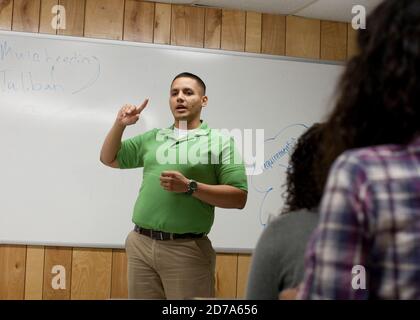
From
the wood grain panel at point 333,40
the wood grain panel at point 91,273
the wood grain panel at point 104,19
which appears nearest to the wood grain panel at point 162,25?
the wood grain panel at point 104,19

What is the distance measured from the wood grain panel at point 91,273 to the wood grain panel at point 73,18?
37.8 inches

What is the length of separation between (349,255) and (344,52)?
2563 mm

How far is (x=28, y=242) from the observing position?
2.56 metres

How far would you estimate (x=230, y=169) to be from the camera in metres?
1.88

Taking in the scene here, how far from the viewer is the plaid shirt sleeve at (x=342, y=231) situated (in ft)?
1.75

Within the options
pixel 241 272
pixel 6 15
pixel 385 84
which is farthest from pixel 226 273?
pixel 385 84

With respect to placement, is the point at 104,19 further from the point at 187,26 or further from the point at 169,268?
the point at 169,268

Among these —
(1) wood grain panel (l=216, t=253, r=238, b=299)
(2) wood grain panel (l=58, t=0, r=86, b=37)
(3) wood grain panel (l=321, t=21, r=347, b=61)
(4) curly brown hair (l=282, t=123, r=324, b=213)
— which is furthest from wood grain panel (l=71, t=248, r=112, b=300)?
(4) curly brown hair (l=282, t=123, r=324, b=213)

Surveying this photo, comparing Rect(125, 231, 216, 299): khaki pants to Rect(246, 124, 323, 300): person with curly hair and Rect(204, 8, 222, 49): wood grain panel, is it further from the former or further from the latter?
Rect(204, 8, 222, 49): wood grain panel

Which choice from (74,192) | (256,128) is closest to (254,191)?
(256,128)

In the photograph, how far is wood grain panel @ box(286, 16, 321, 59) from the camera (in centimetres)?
288

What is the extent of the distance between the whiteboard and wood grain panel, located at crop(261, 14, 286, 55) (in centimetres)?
17

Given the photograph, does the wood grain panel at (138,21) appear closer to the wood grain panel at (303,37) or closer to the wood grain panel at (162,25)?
the wood grain panel at (162,25)

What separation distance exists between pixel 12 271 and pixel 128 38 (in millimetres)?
1141
